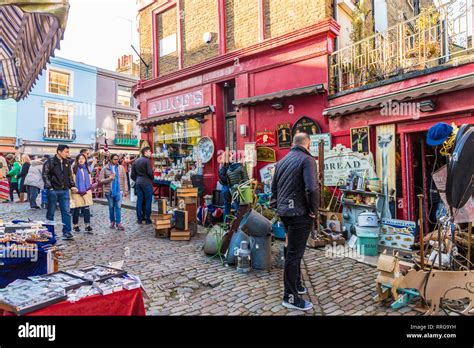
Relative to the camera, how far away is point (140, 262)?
575 centimetres

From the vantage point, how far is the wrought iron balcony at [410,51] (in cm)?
645

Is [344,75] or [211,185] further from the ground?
[344,75]

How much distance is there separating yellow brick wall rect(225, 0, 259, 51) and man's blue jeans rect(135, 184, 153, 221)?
5.68m

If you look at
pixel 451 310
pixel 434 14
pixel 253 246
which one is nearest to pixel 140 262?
pixel 253 246

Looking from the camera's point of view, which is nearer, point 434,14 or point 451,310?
point 451,310

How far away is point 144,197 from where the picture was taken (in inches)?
Result: 362

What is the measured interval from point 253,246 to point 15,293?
3698 millimetres

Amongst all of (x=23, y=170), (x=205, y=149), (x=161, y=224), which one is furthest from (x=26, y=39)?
(x=23, y=170)

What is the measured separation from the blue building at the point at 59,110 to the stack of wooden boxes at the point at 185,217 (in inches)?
814

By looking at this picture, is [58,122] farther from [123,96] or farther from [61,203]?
[61,203]

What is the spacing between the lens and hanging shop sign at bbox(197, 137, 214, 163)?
11438 mm

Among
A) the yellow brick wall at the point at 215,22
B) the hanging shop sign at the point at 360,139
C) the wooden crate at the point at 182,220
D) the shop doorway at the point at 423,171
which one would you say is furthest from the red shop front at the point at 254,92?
the wooden crate at the point at 182,220

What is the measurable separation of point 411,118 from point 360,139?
1.29 meters
